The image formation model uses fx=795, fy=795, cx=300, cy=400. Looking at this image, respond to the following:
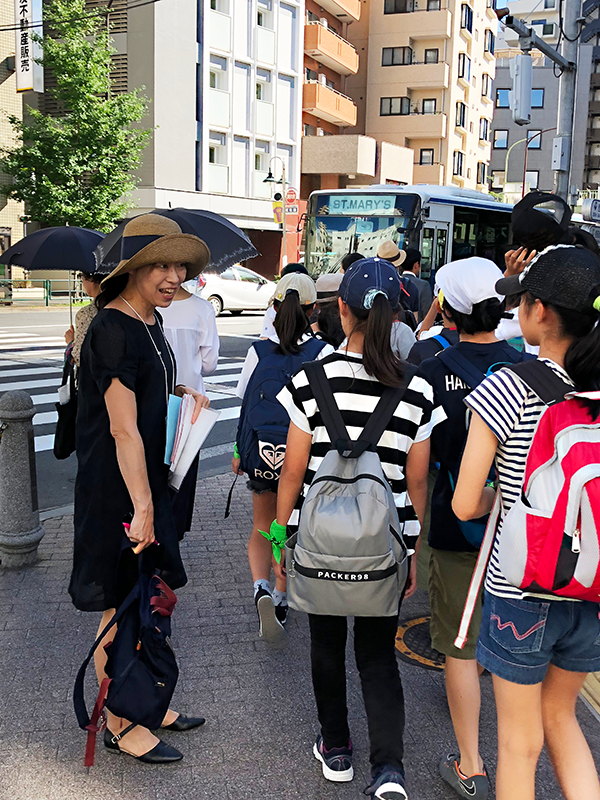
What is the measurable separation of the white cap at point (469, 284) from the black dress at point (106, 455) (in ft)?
3.70

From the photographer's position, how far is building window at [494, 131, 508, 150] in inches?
3243

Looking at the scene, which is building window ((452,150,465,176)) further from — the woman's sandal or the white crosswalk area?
the woman's sandal

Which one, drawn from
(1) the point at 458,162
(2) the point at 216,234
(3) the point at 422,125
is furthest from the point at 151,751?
(1) the point at 458,162

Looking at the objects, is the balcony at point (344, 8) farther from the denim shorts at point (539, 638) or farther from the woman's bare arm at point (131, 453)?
the denim shorts at point (539, 638)

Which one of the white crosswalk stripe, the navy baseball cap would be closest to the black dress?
the navy baseball cap

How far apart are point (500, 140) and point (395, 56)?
3771 cm

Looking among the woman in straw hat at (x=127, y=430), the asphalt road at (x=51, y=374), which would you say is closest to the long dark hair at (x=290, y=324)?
the woman in straw hat at (x=127, y=430)

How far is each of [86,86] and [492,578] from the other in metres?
27.3

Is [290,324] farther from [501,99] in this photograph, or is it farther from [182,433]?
[501,99]

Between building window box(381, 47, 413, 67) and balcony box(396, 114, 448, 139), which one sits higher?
building window box(381, 47, 413, 67)

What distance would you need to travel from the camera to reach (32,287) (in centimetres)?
2788

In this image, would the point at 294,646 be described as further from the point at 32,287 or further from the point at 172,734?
the point at 32,287

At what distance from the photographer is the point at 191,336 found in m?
4.61

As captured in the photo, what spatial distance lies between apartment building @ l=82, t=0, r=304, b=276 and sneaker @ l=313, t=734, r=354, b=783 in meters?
28.4
